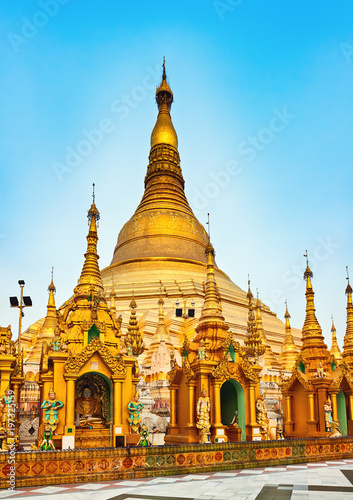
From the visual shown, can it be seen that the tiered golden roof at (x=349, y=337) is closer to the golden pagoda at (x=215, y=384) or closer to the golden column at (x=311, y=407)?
the golden column at (x=311, y=407)

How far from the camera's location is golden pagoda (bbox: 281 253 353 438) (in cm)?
1944

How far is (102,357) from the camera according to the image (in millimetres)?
15312

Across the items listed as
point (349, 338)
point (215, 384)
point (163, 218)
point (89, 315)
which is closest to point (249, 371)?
point (215, 384)

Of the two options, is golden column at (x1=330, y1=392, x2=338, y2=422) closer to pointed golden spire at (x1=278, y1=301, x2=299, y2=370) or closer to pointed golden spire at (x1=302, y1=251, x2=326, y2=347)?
pointed golden spire at (x1=302, y1=251, x2=326, y2=347)

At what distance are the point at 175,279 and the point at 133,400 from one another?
27246 mm

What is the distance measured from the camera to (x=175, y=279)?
4259 centimetres

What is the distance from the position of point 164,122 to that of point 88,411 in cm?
4337

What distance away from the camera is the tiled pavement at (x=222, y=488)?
9.45 metres

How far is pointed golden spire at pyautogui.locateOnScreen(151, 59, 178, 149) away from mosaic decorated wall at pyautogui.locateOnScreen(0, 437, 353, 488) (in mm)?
42302

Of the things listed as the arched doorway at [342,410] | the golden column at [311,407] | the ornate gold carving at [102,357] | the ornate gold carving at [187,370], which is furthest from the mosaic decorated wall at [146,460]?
the arched doorway at [342,410]

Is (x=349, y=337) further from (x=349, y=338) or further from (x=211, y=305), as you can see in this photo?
(x=211, y=305)

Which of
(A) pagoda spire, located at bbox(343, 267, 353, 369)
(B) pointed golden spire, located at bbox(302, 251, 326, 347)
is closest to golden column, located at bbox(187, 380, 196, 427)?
(B) pointed golden spire, located at bbox(302, 251, 326, 347)

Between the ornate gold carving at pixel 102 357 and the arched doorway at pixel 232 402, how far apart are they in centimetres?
406

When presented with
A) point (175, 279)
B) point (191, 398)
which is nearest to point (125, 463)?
point (191, 398)
